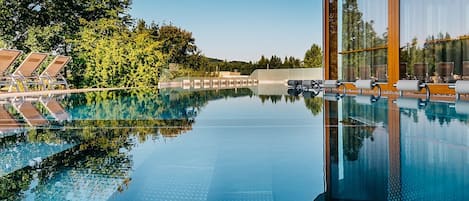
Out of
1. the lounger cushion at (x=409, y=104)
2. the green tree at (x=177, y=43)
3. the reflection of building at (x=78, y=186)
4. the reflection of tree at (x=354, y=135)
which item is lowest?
the reflection of building at (x=78, y=186)

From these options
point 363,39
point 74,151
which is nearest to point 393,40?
point 363,39

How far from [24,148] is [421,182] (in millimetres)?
2530

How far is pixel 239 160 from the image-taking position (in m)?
2.55

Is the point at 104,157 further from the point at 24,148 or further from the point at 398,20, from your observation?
the point at 398,20

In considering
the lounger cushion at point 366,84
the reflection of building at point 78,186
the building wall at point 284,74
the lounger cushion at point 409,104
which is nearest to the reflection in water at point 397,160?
the reflection of building at point 78,186

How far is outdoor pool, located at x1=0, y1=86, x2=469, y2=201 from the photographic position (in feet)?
6.04

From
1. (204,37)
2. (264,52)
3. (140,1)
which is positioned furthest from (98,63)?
(264,52)

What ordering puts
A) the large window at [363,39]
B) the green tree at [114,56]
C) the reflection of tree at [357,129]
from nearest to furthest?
the reflection of tree at [357,129]
the large window at [363,39]
the green tree at [114,56]

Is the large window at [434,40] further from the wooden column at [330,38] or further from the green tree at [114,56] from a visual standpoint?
the green tree at [114,56]

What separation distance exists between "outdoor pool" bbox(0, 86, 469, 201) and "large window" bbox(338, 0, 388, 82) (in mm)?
5022

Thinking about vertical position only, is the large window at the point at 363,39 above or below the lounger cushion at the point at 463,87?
above

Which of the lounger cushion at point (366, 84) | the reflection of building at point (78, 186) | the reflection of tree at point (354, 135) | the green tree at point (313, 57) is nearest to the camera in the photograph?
the reflection of building at point (78, 186)

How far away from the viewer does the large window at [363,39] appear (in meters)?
9.26

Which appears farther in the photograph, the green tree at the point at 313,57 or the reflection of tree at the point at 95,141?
the green tree at the point at 313,57
